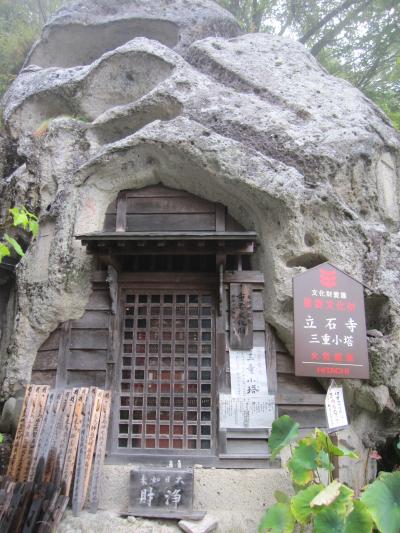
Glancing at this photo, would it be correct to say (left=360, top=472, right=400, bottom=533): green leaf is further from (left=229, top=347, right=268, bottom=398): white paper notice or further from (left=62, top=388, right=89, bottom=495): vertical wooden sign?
(left=62, top=388, right=89, bottom=495): vertical wooden sign

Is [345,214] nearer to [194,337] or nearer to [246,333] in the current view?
[246,333]

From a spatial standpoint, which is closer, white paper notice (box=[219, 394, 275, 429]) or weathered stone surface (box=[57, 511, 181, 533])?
weathered stone surface (box=[57, 511, 181, 533])

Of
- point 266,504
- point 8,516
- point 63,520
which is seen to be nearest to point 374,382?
point 266,504

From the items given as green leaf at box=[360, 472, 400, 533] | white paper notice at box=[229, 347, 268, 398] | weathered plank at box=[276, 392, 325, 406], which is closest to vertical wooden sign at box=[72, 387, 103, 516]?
white paper notice at box=[229, 347, 268, 398]

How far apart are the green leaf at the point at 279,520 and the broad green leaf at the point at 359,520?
2.13 feet

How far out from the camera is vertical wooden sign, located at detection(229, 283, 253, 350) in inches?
271

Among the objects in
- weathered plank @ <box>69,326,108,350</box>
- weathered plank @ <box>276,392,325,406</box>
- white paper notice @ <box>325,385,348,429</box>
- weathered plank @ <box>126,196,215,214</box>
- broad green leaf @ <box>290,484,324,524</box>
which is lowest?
broad green leaf @ <box>290,484,324,524</box>

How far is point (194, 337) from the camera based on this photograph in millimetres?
7172

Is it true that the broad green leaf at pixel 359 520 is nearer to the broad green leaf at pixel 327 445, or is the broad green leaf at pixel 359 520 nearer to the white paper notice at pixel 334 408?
the broad green leaf at pixel 327 445

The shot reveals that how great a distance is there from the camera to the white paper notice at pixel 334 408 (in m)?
5.00

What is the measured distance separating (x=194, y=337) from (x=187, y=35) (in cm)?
798

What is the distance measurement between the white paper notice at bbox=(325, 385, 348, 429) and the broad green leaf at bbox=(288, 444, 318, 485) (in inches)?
21.9

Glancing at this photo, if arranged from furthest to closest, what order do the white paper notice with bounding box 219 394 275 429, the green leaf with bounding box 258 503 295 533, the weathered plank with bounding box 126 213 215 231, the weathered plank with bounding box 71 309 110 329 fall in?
the weathered plank with bounding box 126 213 215 231 → the weathered plank with bounding box 71 309 110 329 → the white paper notice with bounding box 219 394 275 429 → the green leaf with bounding box 258 503 295 533

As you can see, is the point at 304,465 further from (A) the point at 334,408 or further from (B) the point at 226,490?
(B) the point at 226,490
